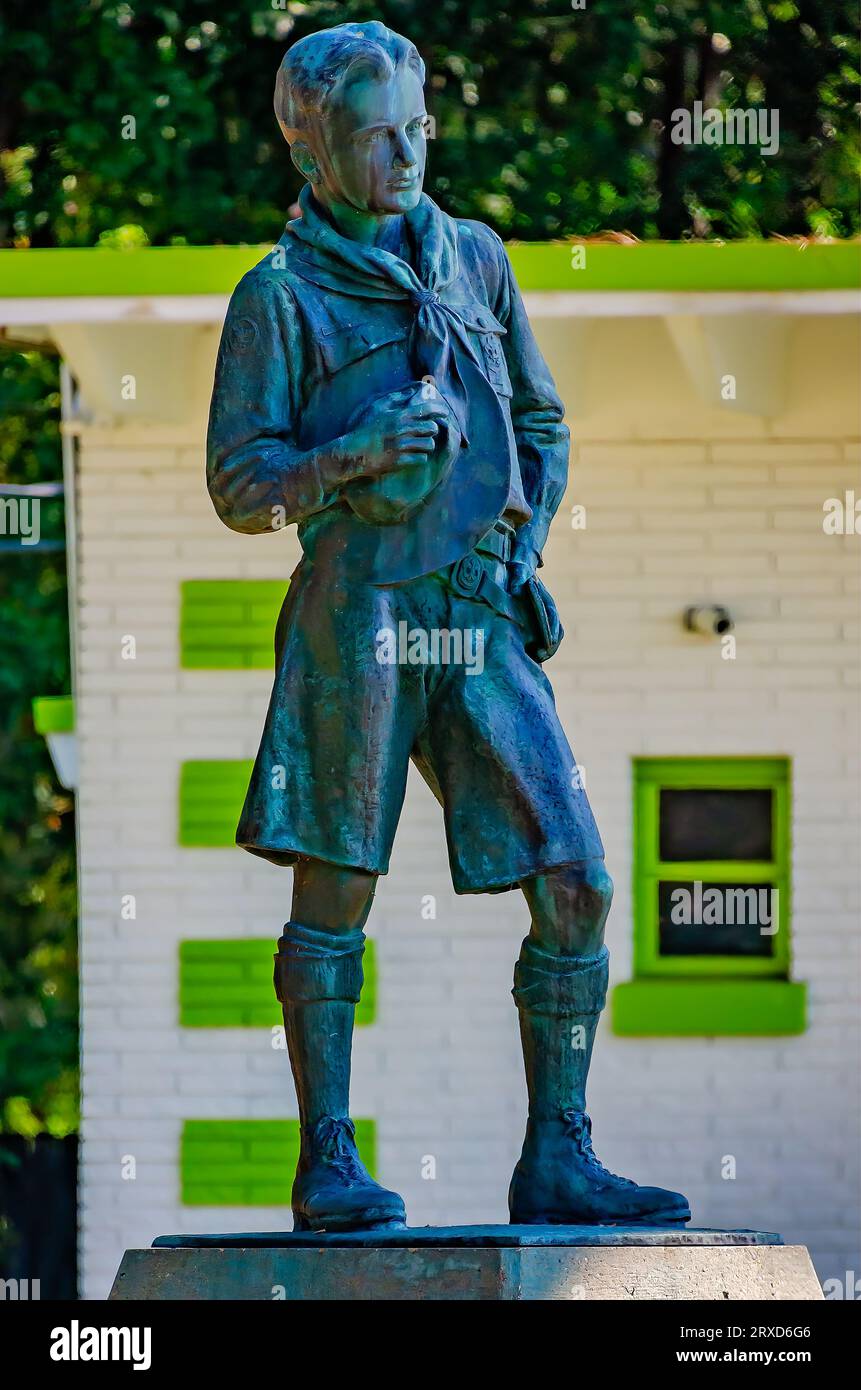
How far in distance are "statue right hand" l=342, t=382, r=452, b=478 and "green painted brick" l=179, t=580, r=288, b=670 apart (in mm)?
5798

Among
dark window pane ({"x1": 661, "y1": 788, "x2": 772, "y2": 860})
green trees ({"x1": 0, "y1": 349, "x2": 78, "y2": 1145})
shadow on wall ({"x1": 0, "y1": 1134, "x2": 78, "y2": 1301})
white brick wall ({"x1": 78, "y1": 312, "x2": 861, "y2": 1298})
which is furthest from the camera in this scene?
green trees ({"x1": 0, "y1": 349, "x2": 78, "y2": 1145})

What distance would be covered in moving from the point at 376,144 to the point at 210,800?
19.4ft

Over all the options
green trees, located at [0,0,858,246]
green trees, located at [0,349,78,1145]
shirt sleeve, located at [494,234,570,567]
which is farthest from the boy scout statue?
green trees, located at [0,0,858,246]

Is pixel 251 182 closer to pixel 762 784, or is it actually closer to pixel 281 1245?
pixel 762 784

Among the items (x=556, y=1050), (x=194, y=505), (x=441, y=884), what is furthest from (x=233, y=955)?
(x=556, y=1050)

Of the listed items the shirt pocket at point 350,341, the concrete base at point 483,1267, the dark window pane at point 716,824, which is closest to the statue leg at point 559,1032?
the concrete base at point 483,1267

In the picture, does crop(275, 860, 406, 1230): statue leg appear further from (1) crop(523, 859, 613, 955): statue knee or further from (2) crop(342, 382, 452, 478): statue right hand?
(2) crop(342, 382, 452, 478): statue right hand

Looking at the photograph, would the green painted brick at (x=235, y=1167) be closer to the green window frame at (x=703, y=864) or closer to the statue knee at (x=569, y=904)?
the green window frame at (x=703, y=864)

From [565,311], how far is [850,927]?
2683 millimetres

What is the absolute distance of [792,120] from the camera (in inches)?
738

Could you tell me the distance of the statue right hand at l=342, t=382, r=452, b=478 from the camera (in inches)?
272

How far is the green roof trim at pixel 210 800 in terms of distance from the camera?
41.7 ft

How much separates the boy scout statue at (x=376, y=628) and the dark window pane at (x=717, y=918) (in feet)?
18.5

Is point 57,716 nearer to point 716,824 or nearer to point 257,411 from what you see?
point 716,824
